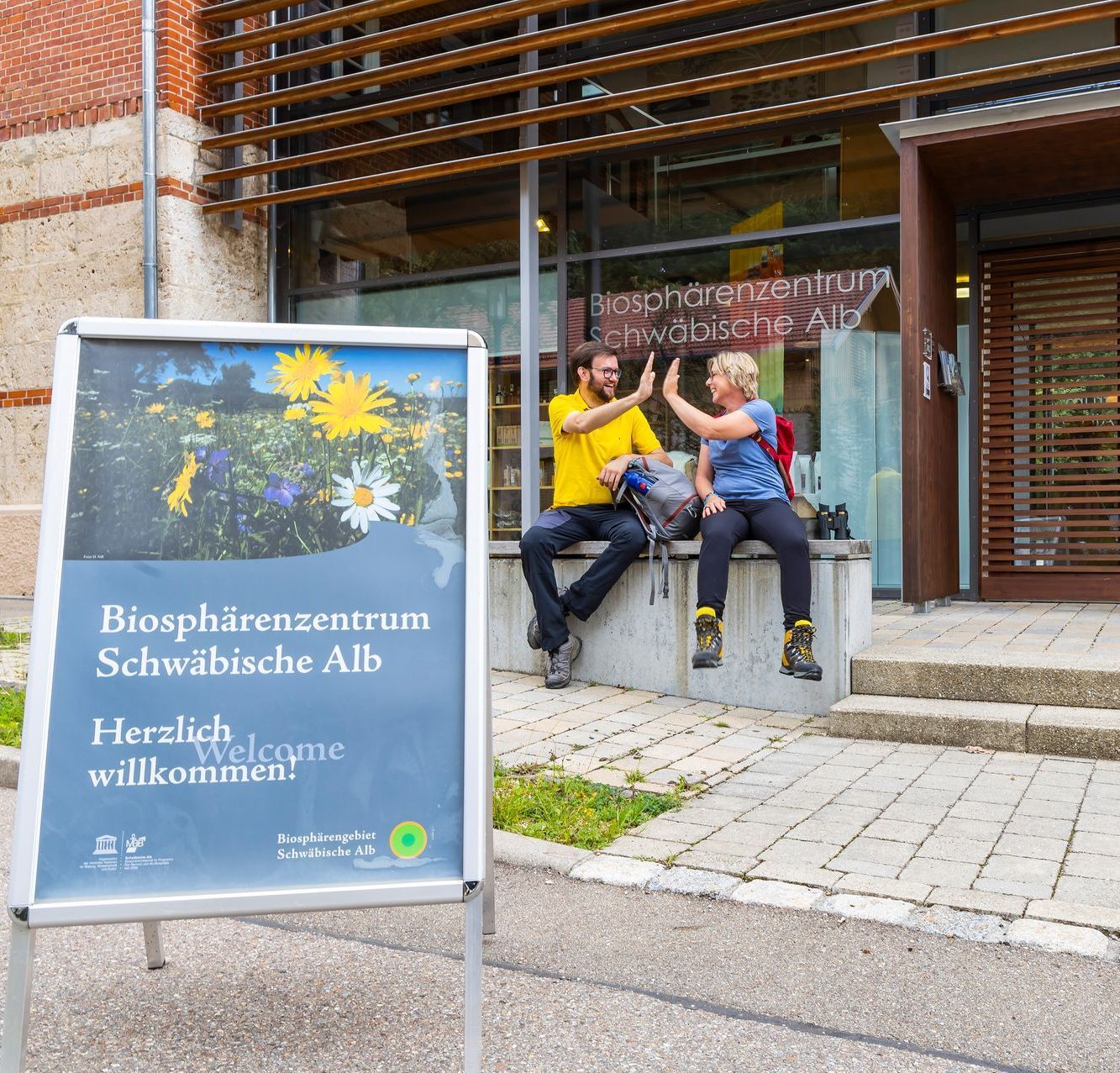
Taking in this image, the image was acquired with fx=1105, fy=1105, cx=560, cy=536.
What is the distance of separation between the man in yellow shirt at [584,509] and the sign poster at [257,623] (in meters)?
3.61

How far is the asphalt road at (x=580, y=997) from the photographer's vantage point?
2463 millimetres

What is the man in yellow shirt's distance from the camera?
6246 millimetres

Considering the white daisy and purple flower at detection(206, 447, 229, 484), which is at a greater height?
purple flower at detection(206, 447, 229, 484)

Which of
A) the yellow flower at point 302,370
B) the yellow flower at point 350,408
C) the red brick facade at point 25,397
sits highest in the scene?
the red brick facade at point 25,397

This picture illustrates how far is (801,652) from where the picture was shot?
5465 millimetres

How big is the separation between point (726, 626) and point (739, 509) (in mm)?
664

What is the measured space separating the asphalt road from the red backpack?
3.06 metres

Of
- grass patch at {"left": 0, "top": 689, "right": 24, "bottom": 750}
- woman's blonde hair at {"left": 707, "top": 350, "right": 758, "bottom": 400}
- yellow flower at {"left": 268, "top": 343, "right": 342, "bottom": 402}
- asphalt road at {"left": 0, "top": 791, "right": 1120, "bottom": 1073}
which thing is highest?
woman's blonde hair at {"left": 707, "top": 350, "right": 758, "bottom": 400}

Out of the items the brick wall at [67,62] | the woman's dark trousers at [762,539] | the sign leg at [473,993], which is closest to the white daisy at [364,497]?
the sign leg at [473,993]

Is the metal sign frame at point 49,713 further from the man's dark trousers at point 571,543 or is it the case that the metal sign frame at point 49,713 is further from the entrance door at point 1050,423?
the entrance door at point 1050,423

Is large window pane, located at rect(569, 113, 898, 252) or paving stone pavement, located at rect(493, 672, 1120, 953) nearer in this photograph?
paving stone pavement, located at rect(493, 672, 1120, 953)

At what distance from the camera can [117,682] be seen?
7.89 ft

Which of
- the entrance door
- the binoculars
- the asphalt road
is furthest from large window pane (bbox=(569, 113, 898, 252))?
the asphalt road

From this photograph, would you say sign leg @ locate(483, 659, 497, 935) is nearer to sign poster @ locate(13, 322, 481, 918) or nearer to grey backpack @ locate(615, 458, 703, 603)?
sign poster @ locate(13, 322, 481, 918)
